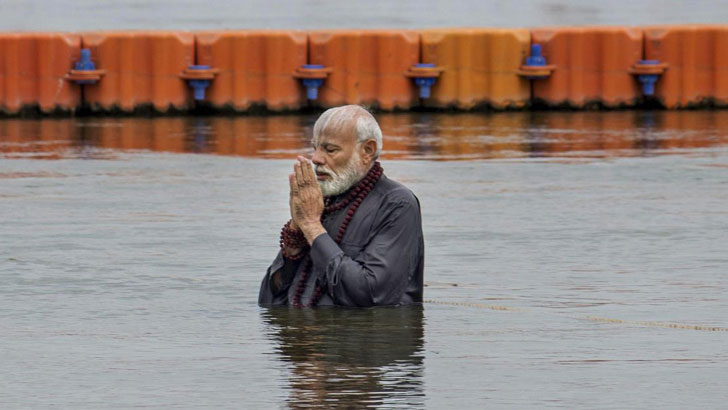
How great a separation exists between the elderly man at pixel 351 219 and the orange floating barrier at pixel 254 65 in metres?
13.6

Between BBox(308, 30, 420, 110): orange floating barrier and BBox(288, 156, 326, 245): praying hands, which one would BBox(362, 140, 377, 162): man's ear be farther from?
BBox(308, 30, 420, 110): orange floating barrier

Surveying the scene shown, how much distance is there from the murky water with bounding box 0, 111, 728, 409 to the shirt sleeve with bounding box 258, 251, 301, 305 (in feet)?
0.26

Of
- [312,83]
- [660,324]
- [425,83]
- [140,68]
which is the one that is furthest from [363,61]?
[660,324]

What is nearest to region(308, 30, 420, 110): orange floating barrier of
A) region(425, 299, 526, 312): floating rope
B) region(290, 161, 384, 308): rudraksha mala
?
region(425, 299, 526, 312): floating rope

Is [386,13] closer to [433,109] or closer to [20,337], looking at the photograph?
[433,109]

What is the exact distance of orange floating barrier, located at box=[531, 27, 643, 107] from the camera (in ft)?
70.9

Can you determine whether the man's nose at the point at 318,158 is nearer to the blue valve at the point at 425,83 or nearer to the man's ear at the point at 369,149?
the man's ear at the point at 369,149

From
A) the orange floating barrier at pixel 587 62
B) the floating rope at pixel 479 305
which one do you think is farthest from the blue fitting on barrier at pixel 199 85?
the floating rope at pixel 479 305

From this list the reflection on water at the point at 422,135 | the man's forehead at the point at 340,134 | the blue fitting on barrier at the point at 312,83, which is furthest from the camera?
the blue fitting on barrier at the point at 312,83

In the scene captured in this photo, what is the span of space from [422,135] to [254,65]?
298 centimetres

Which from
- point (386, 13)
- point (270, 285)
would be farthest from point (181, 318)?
point (386, 13)

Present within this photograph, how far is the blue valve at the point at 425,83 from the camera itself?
842 inches

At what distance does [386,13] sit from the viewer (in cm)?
3009

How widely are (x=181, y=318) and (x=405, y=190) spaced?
1355 mm
